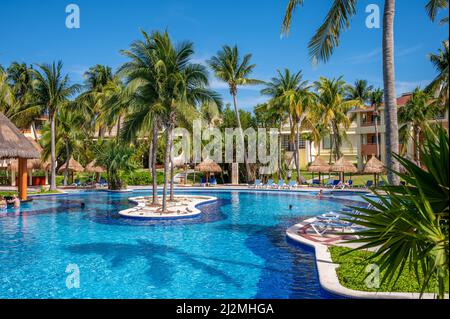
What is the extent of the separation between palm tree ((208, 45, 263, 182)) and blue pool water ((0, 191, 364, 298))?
19192 millimetres

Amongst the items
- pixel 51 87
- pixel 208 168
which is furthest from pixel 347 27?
pixel 208 168

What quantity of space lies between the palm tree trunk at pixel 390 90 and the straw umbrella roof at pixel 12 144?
2047cm

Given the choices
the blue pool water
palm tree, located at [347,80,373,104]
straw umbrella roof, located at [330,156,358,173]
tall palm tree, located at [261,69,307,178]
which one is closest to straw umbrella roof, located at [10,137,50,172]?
the blue pool water

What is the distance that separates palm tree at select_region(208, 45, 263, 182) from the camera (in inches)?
1324

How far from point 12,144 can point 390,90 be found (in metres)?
21.2

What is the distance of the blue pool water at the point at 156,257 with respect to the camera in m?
7.21

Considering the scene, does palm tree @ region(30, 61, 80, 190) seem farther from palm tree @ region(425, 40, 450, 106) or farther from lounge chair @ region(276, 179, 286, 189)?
palm tree @ region(425, 40, 450, 106)

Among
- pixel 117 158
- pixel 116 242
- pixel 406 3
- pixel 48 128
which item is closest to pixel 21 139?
pixel 117 158

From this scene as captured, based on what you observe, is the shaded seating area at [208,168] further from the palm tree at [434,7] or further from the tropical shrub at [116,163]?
the palm tree at [434,7]

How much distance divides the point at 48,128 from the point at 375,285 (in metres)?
35.4

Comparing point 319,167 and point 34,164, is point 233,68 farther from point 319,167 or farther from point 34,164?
point 34,164

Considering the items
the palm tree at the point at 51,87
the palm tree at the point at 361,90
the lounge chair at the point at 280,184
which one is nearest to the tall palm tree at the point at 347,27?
the lounge chair at the point at 280,184

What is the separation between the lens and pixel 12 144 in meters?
21.3

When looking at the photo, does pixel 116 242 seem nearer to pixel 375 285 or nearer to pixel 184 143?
pixel 375 285
